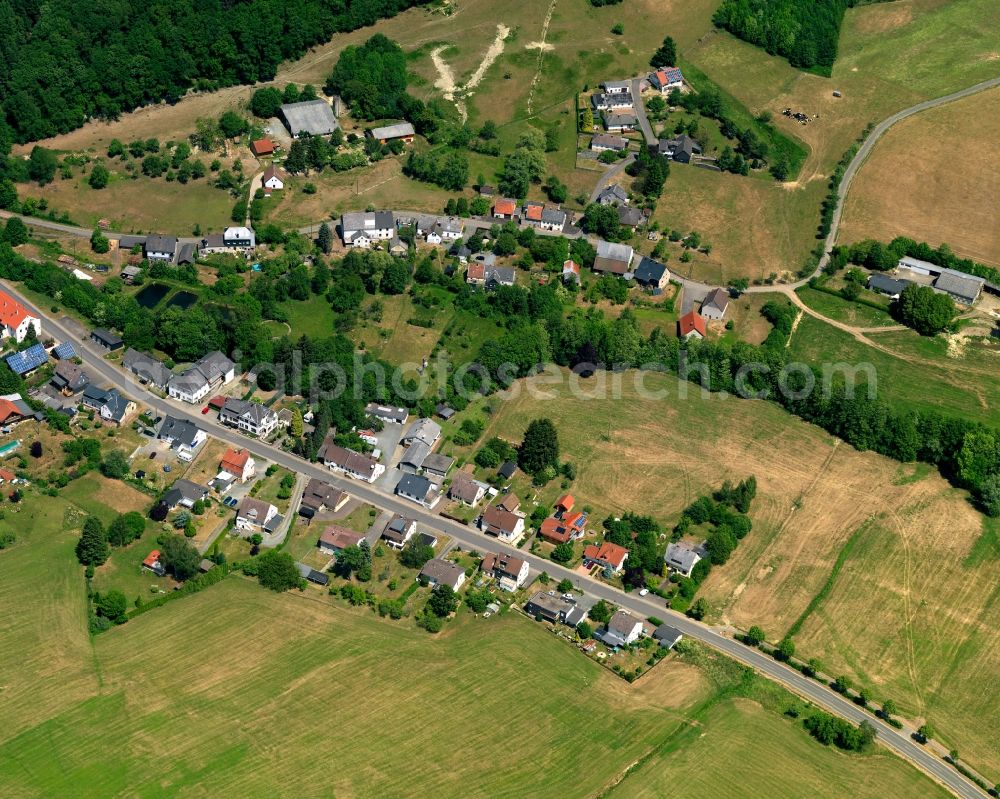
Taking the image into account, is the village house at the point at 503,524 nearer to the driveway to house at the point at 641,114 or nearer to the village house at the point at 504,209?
the village house at the point at 504,209

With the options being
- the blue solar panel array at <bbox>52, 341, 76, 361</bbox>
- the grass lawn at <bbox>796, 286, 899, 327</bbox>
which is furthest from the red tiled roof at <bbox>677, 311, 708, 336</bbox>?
the blue solar panel array at <bbox>52, 341, 76, 361</bbox>

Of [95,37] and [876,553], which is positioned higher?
[95,37]

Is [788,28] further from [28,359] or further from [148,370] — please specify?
[28,359]

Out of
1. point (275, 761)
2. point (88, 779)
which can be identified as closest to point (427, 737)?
point (275, 761)

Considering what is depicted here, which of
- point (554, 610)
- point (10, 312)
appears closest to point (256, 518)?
point (554, 610)

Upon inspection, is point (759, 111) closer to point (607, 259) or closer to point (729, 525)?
point (607, 259)
